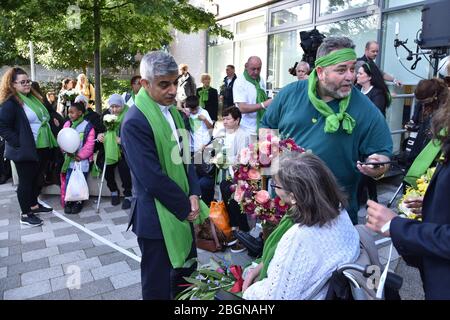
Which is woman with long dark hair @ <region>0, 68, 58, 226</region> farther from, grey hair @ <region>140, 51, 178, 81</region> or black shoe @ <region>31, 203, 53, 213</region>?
grey hair @ <region>140, 51, 178, 81</region>

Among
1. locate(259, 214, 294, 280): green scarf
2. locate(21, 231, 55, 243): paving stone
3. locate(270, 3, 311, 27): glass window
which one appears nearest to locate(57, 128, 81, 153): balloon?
locate(21, 231, 55, 243): paving stone

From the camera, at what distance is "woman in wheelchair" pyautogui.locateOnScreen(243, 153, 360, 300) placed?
62.6 inches

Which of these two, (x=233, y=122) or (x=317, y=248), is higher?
(x=233, y=122)

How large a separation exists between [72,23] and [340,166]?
6293mm

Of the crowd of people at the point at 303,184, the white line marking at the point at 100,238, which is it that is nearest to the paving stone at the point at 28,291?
the white line marking at the point at 100,238

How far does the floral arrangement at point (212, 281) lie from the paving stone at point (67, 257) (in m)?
2.16

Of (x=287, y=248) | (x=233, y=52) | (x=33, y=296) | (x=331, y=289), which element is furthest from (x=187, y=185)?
(x=233, y=52)

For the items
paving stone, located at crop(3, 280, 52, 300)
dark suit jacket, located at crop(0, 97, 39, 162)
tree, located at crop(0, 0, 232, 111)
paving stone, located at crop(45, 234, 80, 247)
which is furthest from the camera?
tree, located at crop(0, 0, 232, 111)

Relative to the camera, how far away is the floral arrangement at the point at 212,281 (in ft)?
6.38

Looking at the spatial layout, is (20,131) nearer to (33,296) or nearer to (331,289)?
(33,296)

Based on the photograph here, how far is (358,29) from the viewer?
8023 mm

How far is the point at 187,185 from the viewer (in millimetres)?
2381

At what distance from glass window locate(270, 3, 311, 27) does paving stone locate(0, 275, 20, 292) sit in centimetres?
842

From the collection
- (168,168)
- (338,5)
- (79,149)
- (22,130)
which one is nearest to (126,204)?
(79,149)
